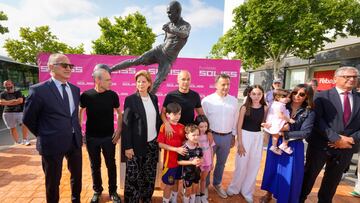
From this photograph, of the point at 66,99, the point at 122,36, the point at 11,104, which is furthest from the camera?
the point at 122,36

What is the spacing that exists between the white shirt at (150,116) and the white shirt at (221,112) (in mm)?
831

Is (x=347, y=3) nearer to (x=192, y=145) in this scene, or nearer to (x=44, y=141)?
(x=192, y=145)

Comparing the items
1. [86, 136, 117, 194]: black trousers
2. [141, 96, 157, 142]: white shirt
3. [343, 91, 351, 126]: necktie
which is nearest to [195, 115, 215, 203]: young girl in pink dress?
[141, 96, 157, 142]: white shirt

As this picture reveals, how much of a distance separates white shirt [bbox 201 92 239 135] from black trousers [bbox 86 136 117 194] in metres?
1.37

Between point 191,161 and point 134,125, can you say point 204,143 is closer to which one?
point 191,161

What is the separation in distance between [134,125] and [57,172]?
3.15 feet

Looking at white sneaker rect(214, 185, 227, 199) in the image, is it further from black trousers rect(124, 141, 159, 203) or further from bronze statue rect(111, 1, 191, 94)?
bronze statue rect(111, 1, 191, 94)

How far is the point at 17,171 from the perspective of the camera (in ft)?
12.7

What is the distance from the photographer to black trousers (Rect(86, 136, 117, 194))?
2.61 m

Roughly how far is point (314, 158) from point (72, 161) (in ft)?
9.83

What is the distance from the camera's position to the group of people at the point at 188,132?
2316mm

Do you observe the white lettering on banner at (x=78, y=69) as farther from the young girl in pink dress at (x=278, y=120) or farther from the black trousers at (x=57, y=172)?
the young girl in pink dress at (x=278, y=120)

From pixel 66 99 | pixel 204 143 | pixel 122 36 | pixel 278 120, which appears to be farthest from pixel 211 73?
pixel 122 36

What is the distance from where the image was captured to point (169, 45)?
3.56m
